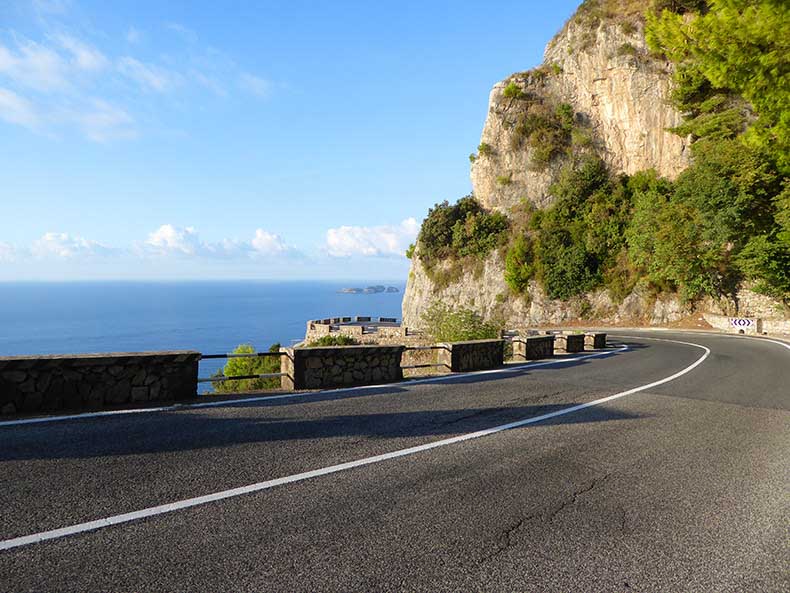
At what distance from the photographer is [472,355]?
46.1ft

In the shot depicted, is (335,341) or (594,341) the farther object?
(335,341)

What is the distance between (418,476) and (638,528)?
80.8 inches

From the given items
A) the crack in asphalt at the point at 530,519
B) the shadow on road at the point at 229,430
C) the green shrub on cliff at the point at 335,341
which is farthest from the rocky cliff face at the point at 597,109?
the crack in asphalt at the point at 530,519

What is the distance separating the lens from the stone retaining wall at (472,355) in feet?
44.3

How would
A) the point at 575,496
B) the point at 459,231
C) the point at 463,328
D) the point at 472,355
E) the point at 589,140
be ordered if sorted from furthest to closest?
the point at 459,231
the point at 589,140
the point at 463,328
the point at 472,355
the point at 575,496

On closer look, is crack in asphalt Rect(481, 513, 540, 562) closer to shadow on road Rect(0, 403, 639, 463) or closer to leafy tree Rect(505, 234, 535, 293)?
shadow on road Rect(0, 403, 639, 463)

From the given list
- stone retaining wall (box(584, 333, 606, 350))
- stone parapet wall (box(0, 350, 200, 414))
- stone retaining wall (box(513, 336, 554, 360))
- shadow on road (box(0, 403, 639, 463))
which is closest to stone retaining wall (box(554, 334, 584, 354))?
stone retaining wall (box(584, 333, 606, 350))

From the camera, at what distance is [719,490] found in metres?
5.08

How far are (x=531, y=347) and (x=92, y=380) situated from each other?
13.6 m

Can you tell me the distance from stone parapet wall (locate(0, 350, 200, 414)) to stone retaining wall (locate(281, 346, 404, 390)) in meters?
2.02

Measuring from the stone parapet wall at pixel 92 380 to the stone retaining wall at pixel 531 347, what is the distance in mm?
11732

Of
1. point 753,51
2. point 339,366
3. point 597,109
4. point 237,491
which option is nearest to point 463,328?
point 339,366

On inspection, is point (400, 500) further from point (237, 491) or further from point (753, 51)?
point (753, 51)

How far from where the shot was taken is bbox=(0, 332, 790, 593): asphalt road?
130 inches
